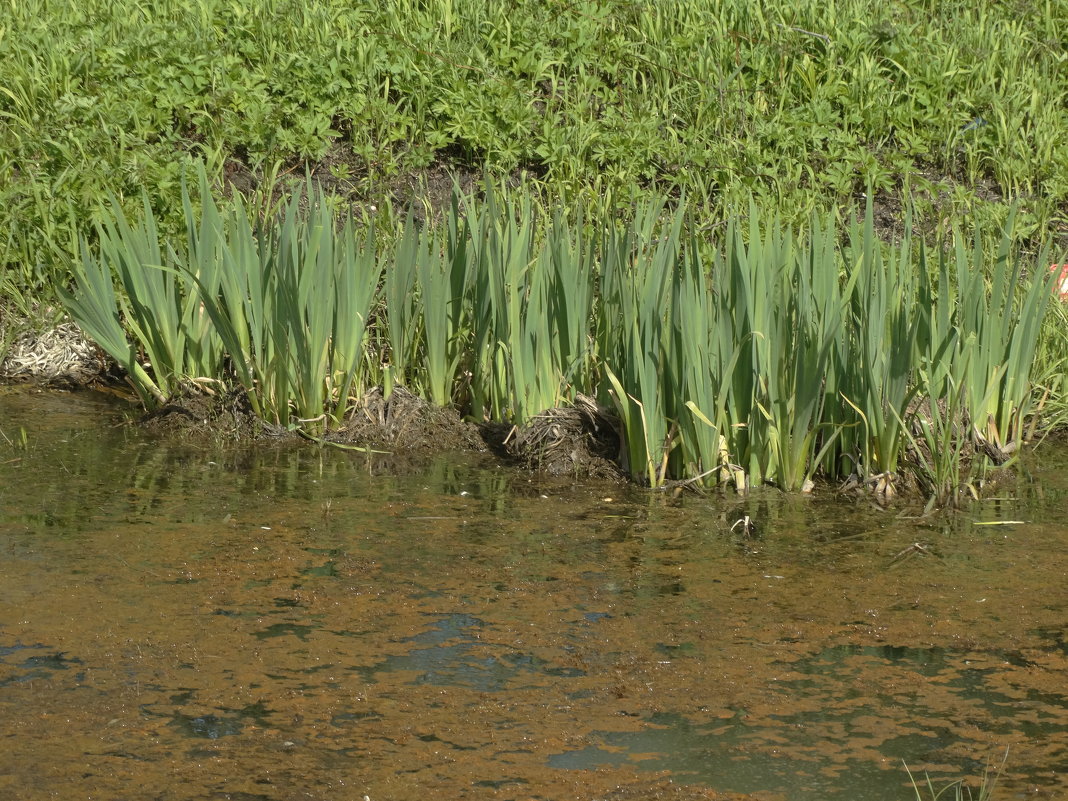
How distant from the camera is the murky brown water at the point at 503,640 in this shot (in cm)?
230

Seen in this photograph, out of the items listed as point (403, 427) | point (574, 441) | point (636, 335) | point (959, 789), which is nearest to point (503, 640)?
point (959, 789)

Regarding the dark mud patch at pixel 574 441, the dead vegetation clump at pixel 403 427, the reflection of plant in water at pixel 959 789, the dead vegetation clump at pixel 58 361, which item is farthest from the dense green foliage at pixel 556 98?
the reflection of plant in water at pixel 959 789

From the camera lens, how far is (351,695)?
254cm

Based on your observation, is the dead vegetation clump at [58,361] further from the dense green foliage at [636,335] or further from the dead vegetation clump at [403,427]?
the dead vegetation clump at [403,427]

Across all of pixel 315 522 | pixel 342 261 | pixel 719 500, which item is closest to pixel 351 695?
pixel 315 522

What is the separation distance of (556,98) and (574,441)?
3137 millimetres

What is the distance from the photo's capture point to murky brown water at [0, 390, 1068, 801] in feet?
7.54

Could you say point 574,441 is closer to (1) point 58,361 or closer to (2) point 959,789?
(2) point 959,789

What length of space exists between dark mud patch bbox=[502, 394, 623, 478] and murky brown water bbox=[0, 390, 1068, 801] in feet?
0.33

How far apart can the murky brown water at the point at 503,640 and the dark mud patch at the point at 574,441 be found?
10cm

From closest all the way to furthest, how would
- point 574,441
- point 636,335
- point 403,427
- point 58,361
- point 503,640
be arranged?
point 503,640 → point 636,335 → point 574,441 → point 403,427 → point 58,361

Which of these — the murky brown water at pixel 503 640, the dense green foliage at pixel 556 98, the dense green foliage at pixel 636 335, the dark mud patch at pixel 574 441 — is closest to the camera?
the murky brown water at pixel 503 640

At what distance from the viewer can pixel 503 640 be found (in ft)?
9.20

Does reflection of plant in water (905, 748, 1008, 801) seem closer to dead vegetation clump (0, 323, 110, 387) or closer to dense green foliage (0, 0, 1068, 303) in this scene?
dead vegetation clump (0, 323, 110, 387)
